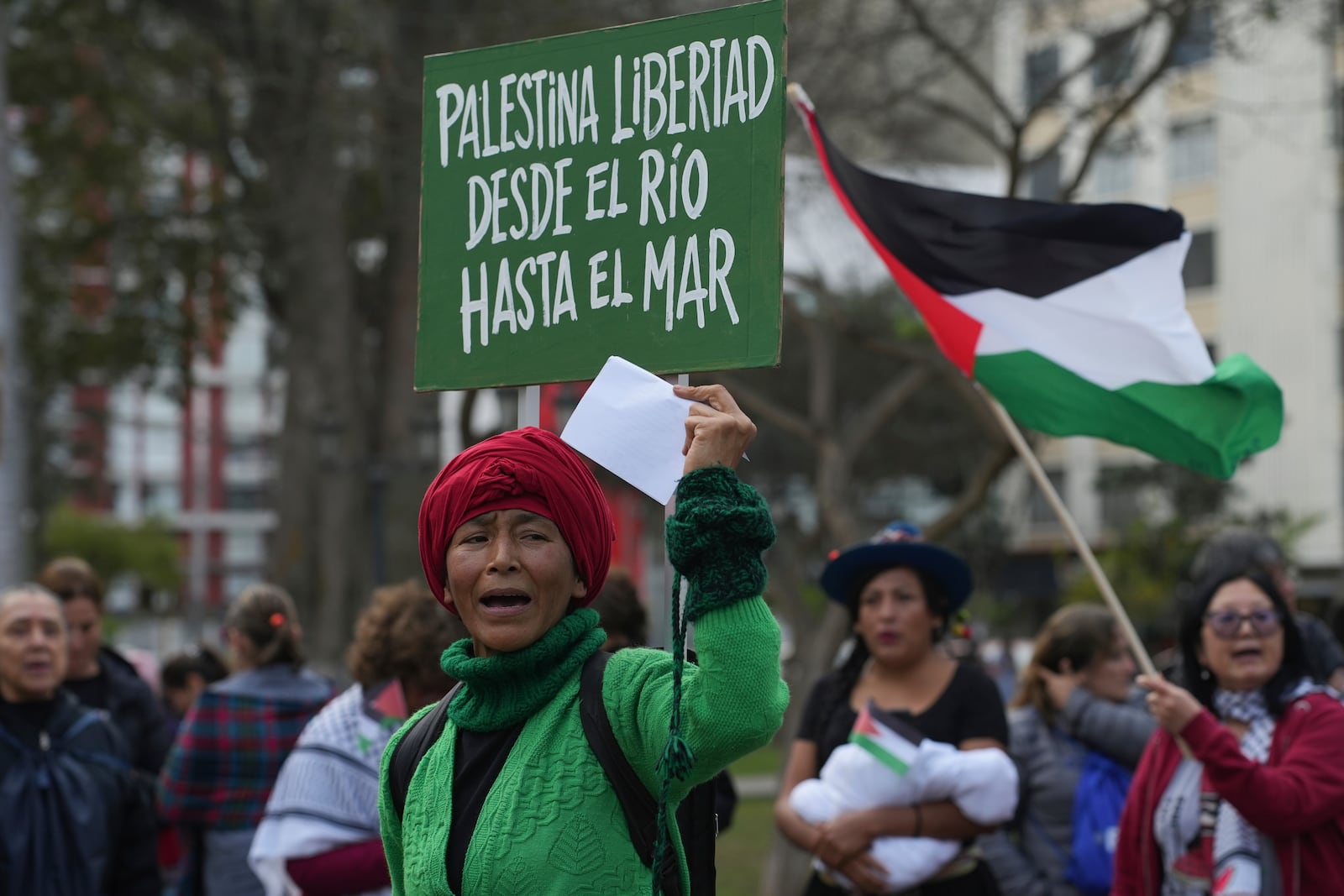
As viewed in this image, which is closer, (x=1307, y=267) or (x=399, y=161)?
(x=399, y=161)

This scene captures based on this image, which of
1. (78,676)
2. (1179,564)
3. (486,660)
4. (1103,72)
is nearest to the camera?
(486,660)

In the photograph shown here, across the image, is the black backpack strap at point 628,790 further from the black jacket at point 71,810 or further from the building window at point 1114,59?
Answer: the building window at point 1114,59

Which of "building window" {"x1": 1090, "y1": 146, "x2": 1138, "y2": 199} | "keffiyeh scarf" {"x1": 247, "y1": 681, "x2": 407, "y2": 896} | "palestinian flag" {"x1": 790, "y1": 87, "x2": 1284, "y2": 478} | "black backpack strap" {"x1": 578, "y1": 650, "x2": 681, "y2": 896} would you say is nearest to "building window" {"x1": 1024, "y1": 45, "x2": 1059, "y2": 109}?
"palestinian flag" {"x1": 790, "y1": 87, "x2": 1284, "y2": 478}

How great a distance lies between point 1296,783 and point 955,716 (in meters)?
1.08

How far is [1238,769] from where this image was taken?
4.12 m

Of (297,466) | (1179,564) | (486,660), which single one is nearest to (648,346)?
(486,660)

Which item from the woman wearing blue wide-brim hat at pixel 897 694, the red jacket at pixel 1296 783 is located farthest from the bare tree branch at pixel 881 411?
the red jacket at pixel 1296 783

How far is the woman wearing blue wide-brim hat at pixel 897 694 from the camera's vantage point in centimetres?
479

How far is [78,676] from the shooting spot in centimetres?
654

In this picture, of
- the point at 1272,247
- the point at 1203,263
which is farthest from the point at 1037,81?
the point at 1203,263

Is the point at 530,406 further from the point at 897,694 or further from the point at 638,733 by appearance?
the point at 897,694

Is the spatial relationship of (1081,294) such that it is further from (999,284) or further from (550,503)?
(550,503)

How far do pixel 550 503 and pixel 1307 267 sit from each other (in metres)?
34.0

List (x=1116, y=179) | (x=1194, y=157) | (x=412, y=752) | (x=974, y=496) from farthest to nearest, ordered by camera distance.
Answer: (x=1116, y=179) < (x=1194, y=157) < (x=974, y=496) < (x=412, y=752)
